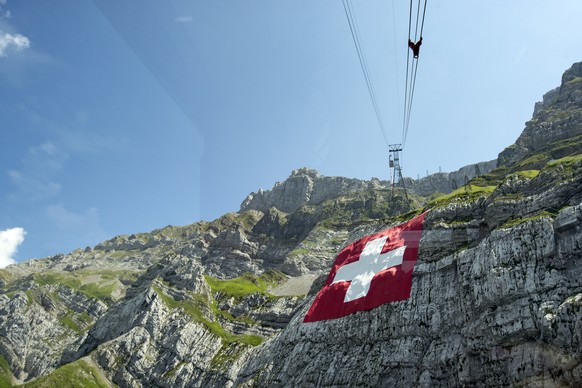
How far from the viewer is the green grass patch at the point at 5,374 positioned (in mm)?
171500

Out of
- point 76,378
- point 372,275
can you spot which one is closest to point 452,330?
point 372,275

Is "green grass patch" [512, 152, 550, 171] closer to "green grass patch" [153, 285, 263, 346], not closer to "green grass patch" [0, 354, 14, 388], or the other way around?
"green grass patch" [153, 285, 263, 346]

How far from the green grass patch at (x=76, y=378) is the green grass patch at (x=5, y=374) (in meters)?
77.4

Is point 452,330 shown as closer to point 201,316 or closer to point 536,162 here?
point 201,316

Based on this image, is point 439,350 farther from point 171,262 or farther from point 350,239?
point 171,262

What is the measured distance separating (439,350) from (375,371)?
11.0m

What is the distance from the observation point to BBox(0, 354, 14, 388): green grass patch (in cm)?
17150

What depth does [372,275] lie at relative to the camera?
258ft

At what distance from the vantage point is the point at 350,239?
125 metres

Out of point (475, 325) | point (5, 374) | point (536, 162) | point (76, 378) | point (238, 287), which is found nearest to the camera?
point (475, 325)

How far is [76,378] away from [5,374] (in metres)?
101

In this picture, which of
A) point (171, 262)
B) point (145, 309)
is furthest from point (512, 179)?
point (171, 262)

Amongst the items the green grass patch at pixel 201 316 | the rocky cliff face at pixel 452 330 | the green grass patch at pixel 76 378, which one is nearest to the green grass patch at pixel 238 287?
the green grass patch at pixel 201 316

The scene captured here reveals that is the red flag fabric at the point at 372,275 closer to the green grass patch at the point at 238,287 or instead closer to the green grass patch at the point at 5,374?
the green grass patch at the point at 238,287
